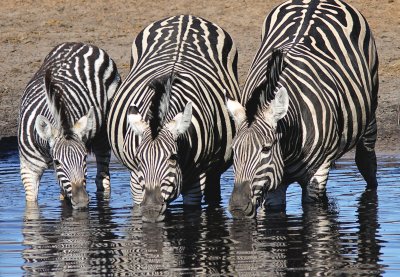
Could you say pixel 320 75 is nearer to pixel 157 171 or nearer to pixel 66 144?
pixel 157 171

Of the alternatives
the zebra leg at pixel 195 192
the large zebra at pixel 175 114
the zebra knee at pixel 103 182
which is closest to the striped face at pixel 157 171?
the large zebra at pixel 175 114

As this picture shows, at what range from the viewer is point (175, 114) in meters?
10.4

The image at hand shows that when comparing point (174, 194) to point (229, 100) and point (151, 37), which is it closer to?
point (229, 100)

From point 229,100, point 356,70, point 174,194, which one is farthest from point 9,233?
point 356,70

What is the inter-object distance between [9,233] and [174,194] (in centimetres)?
158

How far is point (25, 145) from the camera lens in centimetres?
1219

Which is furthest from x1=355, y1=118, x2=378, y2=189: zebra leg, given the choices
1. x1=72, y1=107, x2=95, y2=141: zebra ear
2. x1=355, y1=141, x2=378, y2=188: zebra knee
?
x1=72, y1=107, x2=95, y2=141: zebra ear

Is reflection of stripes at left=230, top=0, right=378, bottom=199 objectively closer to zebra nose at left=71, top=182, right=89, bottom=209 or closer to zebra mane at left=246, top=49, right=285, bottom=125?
zebra mane at left=246, top=49, right=285, bottom=125

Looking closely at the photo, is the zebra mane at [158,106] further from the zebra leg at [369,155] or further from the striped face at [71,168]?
the zebra leg at [369,155]

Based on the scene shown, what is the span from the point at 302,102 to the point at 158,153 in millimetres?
1405

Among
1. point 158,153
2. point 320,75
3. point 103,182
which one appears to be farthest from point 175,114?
point 103,182

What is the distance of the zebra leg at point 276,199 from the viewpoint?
35.4 feet

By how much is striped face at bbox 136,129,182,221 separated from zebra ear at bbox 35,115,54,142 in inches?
66.5

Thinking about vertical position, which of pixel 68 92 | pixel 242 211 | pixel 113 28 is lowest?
pixel 242 211
